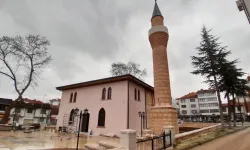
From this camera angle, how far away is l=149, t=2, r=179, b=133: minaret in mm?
13891

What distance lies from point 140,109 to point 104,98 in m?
4.20

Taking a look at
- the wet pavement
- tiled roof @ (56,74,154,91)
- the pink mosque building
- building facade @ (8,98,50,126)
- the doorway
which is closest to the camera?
the wet pavement

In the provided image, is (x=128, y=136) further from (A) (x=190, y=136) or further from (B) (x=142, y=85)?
(B) (x=142, y=85)

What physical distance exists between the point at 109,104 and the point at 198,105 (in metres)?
50.5

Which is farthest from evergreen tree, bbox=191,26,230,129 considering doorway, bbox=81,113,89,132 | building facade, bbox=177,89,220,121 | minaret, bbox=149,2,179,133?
building facade, bbox=177,89,220,121

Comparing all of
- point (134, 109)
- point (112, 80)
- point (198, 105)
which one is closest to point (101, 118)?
point (134, 109)

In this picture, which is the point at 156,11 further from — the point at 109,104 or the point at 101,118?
the point at 101,118

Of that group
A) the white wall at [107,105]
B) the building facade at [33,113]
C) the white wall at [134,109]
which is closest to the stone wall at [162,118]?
the white wall at [134,109]

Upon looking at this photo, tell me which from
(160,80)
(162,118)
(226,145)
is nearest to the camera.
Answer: (226,145)

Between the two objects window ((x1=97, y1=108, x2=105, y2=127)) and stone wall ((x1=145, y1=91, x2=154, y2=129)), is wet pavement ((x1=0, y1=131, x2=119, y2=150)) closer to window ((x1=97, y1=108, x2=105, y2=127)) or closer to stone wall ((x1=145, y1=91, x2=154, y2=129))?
window ((x1=97, y1=108, x2=105, y2=127))

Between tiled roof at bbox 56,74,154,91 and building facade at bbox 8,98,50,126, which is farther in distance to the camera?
building facade at bbox 8,98,50,126

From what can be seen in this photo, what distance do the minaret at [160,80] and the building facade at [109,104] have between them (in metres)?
2.30

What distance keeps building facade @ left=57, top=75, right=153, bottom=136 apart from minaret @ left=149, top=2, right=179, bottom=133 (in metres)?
2.30

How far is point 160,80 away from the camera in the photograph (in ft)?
50.2
